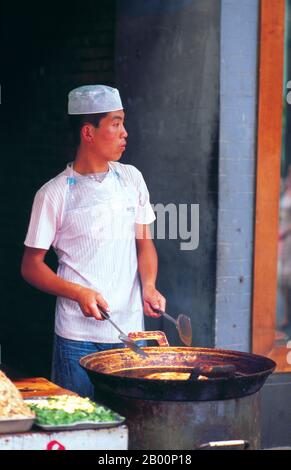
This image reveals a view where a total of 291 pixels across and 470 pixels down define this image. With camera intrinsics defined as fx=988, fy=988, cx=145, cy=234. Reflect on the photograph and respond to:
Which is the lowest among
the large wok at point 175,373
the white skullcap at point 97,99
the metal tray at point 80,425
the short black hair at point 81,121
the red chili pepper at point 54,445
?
the red chili pepper at point 54,445

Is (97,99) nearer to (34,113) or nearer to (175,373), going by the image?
(175,373)

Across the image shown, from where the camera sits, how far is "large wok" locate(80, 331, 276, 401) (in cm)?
413

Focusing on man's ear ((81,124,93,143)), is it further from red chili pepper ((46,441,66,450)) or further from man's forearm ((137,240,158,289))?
red chili pepper ((46,441,66,450))

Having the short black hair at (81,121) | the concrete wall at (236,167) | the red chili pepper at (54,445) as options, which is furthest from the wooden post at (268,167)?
the red chili pepper at (54,445)

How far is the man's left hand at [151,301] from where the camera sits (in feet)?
17.6

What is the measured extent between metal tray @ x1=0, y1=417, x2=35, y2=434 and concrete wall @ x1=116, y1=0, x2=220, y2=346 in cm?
283

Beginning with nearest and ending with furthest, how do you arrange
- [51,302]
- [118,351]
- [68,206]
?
[118,351]
[68,206]
[51,302]

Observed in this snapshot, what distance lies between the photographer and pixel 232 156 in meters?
6.45

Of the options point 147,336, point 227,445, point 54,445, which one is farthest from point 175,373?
point 54,445

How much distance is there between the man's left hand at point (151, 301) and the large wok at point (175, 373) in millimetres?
462

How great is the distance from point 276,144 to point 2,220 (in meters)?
3.61

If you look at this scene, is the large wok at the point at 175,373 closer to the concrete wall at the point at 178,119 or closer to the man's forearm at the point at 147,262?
the man's forearm at the point at 147,262

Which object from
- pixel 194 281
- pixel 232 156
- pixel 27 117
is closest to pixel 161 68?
pixel 232 156

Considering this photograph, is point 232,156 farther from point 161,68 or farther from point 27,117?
point 27,117
